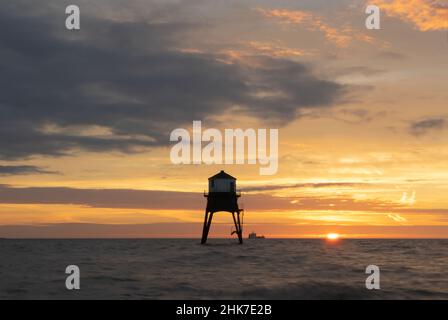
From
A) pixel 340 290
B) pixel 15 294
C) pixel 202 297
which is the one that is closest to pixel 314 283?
pixel 340 290

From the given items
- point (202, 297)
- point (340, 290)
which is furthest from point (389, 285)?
point (202, 297)
